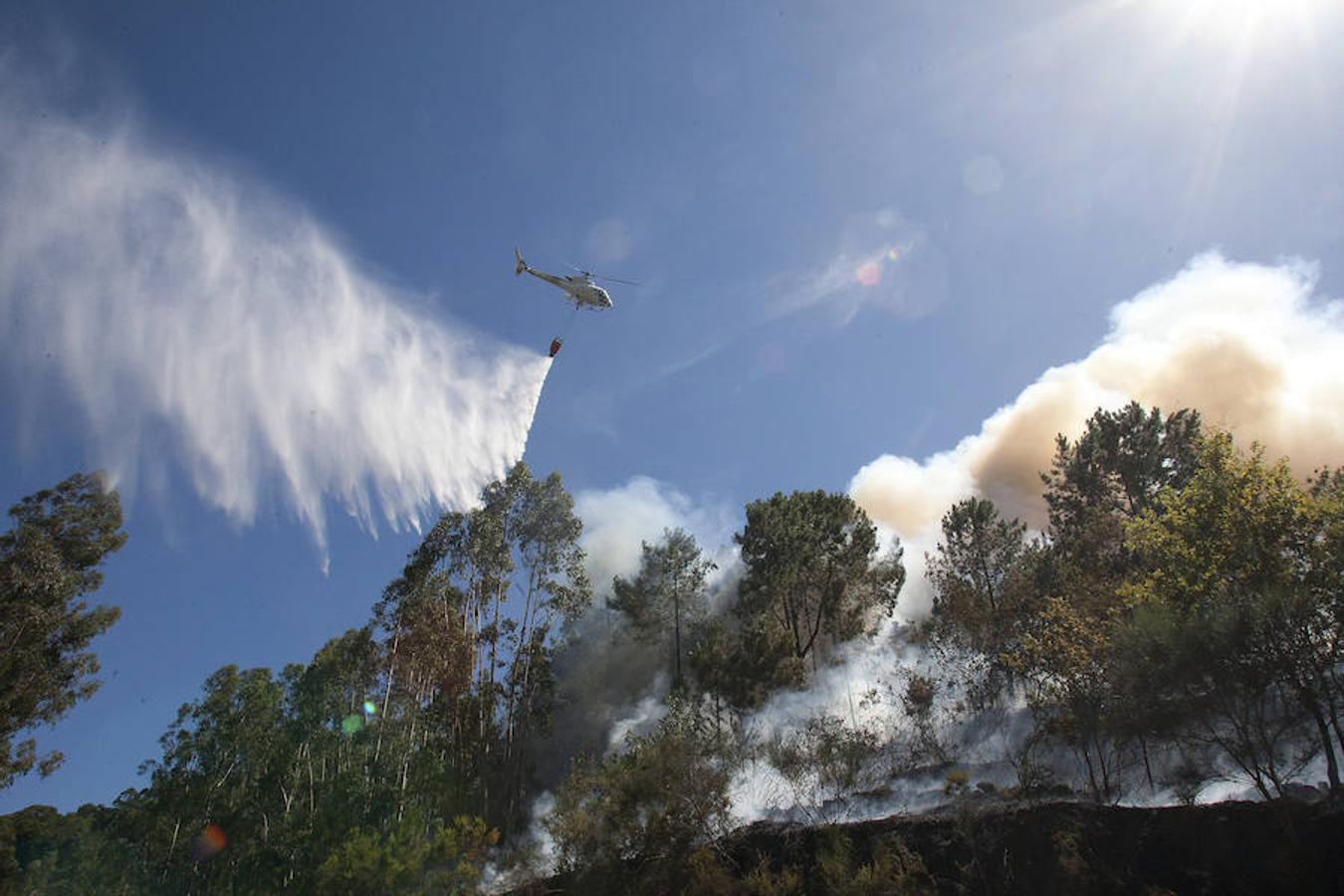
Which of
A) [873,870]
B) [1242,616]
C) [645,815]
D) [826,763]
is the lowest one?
[873,870]

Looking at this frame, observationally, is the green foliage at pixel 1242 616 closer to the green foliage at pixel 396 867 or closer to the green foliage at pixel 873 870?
the green foliage at pixel 873 870

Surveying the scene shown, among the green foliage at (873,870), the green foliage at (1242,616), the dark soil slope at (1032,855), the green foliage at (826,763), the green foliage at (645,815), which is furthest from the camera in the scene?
the green foliage at (826,763)

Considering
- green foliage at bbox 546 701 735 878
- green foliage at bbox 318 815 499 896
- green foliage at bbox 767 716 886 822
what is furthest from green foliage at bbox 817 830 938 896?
green foliage at bbox 318 815 499 896

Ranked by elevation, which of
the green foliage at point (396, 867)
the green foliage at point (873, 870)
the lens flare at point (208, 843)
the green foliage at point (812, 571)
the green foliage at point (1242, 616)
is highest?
the green foliage at point (812, 571)

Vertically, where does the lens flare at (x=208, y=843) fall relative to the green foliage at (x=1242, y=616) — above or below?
below

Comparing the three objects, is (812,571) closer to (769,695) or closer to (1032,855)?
(769,695)

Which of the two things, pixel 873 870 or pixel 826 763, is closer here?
pixel 873 870

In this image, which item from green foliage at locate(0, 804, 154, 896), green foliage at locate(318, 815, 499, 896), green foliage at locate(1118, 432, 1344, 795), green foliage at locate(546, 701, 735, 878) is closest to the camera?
green foliage at locate(1118, 432, 1344, 795)

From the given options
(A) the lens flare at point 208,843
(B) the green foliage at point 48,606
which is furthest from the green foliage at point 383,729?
(B) the green foliage at point 48,606

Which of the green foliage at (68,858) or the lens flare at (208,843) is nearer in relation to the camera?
the lens flare at (208,843)

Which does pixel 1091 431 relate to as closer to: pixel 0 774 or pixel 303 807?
pixel 303 807

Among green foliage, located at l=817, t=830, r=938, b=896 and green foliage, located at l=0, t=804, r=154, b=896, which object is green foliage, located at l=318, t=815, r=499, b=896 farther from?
green foliage, located at l=0, t=804, r=154, b=896

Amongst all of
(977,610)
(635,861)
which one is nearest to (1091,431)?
(977,610)

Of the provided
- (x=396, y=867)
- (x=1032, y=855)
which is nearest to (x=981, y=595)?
(x=1032, y=855)
